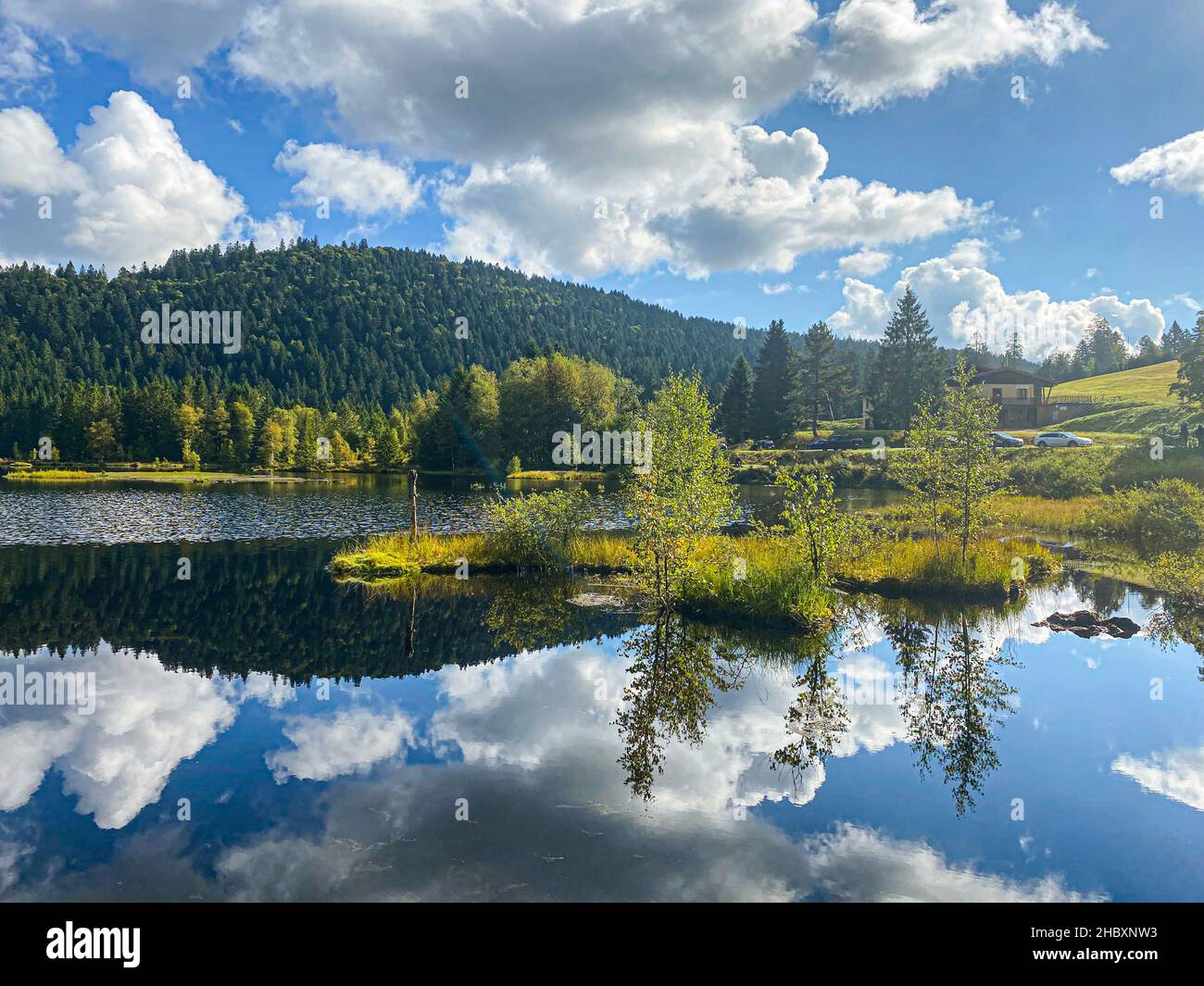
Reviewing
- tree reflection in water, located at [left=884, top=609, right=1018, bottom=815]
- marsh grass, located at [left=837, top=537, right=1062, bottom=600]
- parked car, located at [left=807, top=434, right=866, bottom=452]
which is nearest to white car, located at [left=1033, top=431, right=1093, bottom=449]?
parked car, located at [left=807, top=434, right=866, bottom=452]

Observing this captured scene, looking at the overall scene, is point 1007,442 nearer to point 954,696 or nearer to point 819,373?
point 819,373

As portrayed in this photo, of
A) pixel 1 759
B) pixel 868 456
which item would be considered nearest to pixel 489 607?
pixel 1 759

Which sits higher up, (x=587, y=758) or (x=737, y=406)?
(x=737, y=406)

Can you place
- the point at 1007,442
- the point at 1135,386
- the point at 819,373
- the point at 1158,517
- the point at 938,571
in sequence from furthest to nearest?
the point at 1135,386, the point at 819,373, the point at 1007,442, the point at 1158,517, the point at 938,571

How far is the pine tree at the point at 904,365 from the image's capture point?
9256cm

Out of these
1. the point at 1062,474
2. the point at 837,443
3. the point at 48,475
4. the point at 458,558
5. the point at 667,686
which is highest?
the point at 837,443

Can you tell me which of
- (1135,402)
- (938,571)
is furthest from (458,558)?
(1135,402)

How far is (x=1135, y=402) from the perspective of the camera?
97188 millimetres

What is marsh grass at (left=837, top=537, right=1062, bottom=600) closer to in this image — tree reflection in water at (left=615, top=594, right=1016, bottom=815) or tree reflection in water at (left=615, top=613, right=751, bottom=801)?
tree reflection in water at (left=615, top=594, right=1016, bottom=815)

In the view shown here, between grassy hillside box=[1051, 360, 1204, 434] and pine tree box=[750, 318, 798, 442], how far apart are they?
1454 inches

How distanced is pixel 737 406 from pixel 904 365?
2275 cm

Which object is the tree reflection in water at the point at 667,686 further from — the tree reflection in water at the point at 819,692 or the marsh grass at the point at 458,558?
the marsh grass at the point at 458,558

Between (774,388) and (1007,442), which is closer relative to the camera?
(1007,442)

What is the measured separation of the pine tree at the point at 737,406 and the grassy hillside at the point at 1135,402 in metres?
41.8
